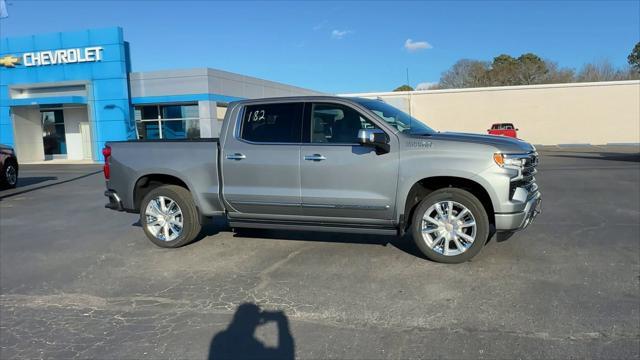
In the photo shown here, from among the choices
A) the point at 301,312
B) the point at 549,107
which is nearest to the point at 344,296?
the point at 301,312

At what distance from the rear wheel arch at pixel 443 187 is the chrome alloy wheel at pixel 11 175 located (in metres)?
13.1

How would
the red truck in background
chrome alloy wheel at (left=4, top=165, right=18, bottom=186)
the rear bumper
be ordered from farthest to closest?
the red truck in background
chrome alloy wheel at (left=4, top=165, right=18, bottom=186)
the rear bumper

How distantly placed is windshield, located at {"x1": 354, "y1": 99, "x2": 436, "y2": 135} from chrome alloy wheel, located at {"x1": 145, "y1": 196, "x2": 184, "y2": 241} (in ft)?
9.52

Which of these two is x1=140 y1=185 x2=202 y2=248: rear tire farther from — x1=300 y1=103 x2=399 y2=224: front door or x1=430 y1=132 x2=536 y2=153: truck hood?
x1=430 y1=132 x2=536 y2=153: truck hood

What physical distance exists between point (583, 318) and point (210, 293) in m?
3.39

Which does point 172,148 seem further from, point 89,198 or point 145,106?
point 145,106

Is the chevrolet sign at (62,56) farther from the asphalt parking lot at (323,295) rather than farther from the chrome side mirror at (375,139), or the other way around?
the chrome side mirror at (375,139)

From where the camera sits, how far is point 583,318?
13.2 feet

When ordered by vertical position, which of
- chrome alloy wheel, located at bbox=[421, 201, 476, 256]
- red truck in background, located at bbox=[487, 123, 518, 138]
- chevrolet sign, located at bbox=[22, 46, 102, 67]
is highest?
chevrolet sign, located at bbox=[22, 46, 102, 67]

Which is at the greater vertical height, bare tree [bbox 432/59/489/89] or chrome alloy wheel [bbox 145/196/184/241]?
bare tree [bbox 432/59/489/89]

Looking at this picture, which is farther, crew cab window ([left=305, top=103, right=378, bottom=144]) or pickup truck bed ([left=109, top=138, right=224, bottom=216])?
pickup truck bed ([left=109, top=138, right=224, bottom=216])

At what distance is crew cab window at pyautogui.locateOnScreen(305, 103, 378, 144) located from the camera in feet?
19.1

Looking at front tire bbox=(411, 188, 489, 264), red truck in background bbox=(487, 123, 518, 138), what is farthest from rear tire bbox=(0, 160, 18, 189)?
red truck in background bbox=(487, 123, 518, 138)

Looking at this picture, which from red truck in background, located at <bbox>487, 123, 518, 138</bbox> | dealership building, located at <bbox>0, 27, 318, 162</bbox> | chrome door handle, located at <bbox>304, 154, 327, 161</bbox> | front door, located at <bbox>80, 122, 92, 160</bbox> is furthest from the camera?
red truck in background, located at <bbox>487, 123, 518, 138</bbox>
